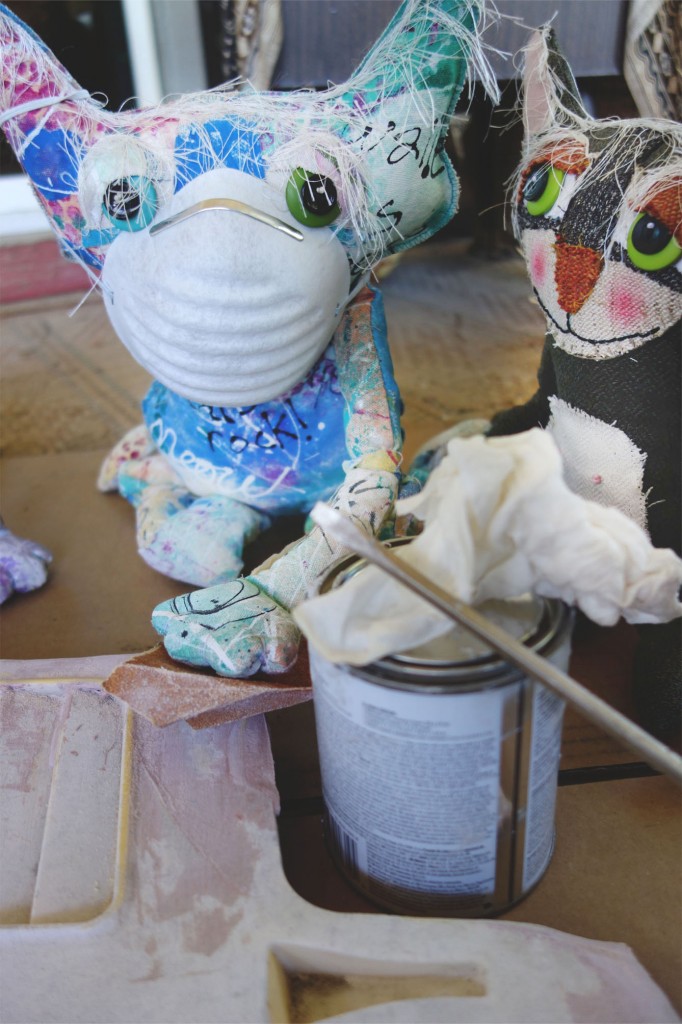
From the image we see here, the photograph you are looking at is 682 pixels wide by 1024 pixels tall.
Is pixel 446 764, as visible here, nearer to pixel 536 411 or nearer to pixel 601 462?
pixel 601 462

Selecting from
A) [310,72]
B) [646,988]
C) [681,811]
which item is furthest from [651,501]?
[310,72]

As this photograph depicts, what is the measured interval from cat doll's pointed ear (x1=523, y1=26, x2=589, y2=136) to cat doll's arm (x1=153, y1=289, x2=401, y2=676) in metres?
0.23

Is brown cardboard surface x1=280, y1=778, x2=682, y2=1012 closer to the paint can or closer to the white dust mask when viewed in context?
the paint can

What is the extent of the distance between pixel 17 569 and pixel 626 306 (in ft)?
2.15

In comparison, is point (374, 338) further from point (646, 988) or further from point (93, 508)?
point (646, 988)

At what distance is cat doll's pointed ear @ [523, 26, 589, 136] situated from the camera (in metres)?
0.69

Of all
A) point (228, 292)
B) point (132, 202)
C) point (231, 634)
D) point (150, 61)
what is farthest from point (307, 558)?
point (150, 61)

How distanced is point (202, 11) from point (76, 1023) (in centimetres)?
164

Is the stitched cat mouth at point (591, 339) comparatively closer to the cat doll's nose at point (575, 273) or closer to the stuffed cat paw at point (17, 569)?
the cat doll's nose at point (575, 273)

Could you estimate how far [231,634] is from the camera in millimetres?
639

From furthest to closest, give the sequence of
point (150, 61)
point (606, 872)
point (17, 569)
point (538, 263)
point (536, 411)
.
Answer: point (150, 61)
point (17, 569)
point (536, 411)
point (538, 263)
point (606, 872)

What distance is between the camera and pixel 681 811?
0.62m

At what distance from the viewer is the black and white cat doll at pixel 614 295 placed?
2.03 ft

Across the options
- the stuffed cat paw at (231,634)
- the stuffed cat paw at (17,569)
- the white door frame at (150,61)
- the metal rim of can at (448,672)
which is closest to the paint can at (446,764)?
the metal rim of can at (448,672)
